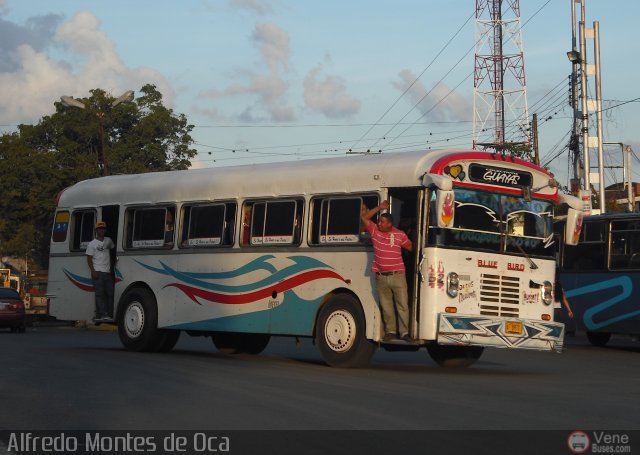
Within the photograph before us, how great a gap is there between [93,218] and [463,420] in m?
12.6

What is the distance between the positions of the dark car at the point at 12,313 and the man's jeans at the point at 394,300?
22.8m

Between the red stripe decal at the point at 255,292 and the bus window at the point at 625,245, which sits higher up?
the bus window at the point at 625,245

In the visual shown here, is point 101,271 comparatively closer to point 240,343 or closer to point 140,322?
point 140,322

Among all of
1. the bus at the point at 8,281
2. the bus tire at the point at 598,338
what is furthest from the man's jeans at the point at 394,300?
the bus at the point at 8,281

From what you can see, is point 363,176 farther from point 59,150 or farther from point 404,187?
point 59,150

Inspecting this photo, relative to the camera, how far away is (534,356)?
23156mm

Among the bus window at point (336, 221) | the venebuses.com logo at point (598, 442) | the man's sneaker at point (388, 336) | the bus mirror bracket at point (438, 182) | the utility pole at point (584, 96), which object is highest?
the utility pole at point (584, 96)

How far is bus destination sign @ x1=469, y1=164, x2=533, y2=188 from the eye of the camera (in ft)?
53.9

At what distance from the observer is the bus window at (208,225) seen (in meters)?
19.0

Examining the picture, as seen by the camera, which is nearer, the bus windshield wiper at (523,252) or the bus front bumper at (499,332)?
the bus front bumper at (499,332)

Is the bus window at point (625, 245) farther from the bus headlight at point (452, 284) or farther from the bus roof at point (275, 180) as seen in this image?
the bus headlight at point (452, 284)

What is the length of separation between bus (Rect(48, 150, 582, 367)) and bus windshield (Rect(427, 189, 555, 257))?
0.07ft

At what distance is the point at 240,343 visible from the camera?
68.9 feet

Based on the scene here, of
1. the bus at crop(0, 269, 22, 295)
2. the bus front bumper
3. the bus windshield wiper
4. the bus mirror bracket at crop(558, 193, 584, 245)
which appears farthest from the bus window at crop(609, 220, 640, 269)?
the bus at crop(0, 269, 22, 295)
